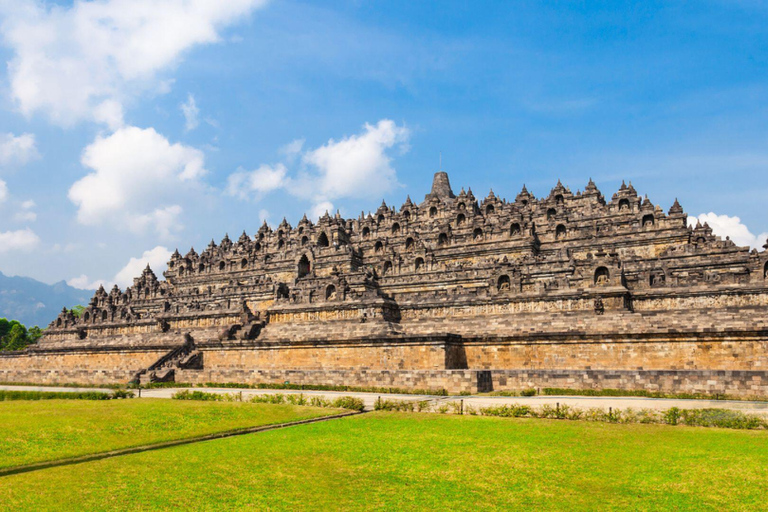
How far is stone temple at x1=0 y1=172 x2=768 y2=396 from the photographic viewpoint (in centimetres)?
3109

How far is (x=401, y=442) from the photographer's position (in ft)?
50.1

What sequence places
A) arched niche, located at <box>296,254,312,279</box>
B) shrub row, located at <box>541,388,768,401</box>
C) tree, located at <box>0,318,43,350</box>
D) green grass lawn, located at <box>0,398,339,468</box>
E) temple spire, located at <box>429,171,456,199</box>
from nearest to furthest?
green grass lawn, located at <box>0,398,339,468</box> → shrub row, located at <box>541,388,768,401</box> → arched niche, located at <box>296,254,312,279</box> → temple spire, located at <box>429,171,456,199</box> → tree, located at <box>0,318,43,350</box>

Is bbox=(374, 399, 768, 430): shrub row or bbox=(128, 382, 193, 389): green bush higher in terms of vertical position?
bbox=(374, 399, 768, 430): shrub row

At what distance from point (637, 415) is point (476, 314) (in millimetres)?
24016

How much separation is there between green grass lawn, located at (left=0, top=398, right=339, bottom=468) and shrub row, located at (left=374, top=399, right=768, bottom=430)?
5.92 m

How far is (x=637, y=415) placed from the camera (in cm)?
1838

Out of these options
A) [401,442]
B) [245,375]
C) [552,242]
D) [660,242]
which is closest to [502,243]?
[552,242]

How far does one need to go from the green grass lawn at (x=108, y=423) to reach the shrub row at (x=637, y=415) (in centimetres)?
592

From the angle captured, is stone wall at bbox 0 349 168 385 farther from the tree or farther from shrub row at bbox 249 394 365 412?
the tree

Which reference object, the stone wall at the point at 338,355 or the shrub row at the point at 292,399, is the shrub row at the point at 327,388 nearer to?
the stone wall at the point at 338,355

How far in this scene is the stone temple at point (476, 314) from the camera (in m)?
31.1

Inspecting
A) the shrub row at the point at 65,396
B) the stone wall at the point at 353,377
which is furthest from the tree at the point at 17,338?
the shrub row at the point at 65,396

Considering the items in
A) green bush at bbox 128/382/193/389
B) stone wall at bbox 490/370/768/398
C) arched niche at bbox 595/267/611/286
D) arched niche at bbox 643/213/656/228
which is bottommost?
green bush at bbox 128/382/193/389

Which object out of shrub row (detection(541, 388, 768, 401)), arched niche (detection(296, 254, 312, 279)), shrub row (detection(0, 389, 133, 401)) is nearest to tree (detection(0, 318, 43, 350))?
arched niche (detection(296, 254, 312, 279))
